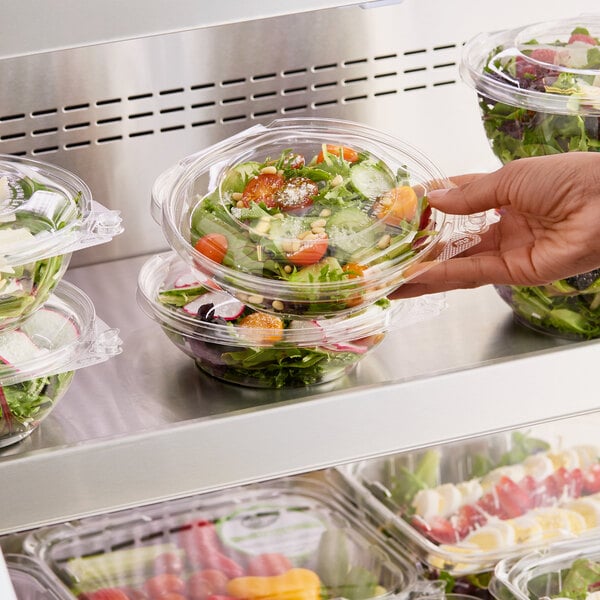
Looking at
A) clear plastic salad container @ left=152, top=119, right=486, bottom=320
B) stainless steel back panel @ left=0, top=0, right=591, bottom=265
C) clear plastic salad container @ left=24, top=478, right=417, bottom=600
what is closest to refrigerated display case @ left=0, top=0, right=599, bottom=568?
stainless steel back panel @ left=0, top=0, right=591, bottom=265

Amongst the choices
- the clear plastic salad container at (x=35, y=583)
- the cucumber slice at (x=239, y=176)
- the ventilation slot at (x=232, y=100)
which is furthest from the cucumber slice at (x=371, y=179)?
the clear plastic salad container at (x=35, y=583)

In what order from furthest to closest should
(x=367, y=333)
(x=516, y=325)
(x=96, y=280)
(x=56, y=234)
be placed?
(x=96, y=280)
(x=516, y=325)
(x=367, y=333)
(x=56, y=234)

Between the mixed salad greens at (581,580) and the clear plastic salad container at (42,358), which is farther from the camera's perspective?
the mixed salad greens at (581,580)

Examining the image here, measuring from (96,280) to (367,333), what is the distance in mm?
473

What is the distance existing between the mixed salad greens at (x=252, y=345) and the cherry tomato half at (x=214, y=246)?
0.09 m

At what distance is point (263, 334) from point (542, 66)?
50 cm

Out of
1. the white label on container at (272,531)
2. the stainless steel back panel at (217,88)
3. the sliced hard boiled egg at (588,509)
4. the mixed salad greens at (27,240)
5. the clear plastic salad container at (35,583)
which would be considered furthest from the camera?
the sliced hard boiled egg at (588,509)

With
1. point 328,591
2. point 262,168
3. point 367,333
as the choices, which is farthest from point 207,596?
point 262,168

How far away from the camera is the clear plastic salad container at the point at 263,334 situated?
1.08 metres

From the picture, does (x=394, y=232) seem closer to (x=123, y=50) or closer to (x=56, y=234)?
(x=56, y=234)

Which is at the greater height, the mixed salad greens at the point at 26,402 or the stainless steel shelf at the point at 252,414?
the mixed salad greens at the point at 26,402

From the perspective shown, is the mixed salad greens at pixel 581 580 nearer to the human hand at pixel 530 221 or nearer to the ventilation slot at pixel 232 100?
the human hand at pixel 530 221

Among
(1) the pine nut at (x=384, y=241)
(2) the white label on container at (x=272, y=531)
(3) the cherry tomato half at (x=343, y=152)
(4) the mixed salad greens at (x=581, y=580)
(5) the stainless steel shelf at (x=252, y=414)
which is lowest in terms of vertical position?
(4) the mixed salad greens at (x=581, y=580)

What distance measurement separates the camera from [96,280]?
1.40 meters
